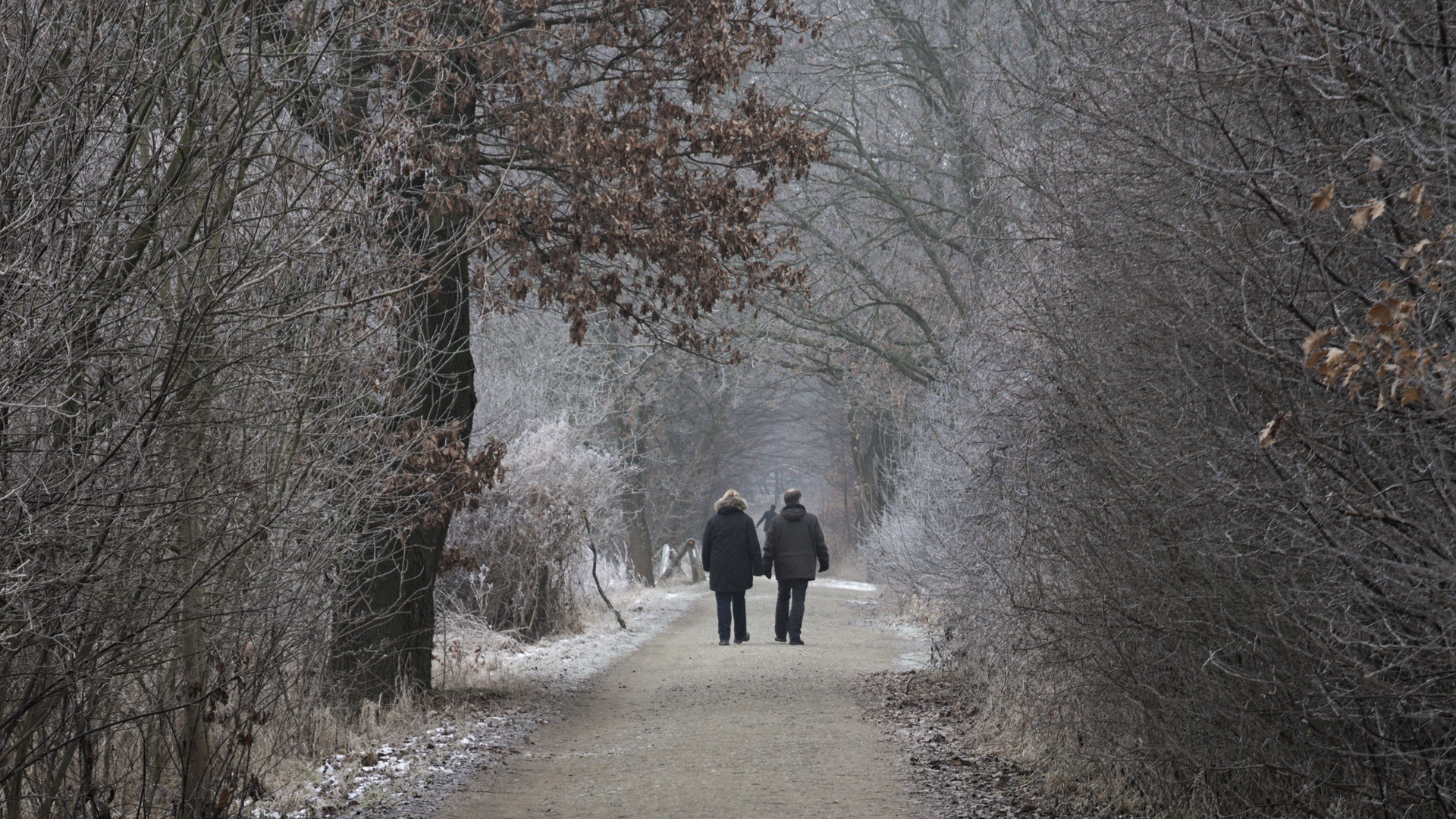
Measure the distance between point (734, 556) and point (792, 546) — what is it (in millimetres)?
846

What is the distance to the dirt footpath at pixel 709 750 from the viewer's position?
7.14m

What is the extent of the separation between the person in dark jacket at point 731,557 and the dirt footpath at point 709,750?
0.84 m

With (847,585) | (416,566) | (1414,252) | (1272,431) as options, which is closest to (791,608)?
(416,566)

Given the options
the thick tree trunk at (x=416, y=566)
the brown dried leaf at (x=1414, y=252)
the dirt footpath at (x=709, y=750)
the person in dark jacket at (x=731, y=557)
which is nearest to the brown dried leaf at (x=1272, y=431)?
the brown dried leaf at (x=1414, y=252)

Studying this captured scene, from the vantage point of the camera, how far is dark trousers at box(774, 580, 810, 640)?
630 inches

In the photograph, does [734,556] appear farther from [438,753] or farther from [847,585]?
[847,585]

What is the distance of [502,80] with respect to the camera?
995 cm

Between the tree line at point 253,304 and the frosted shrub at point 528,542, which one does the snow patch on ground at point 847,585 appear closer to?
the frosted shrub at point 528,542

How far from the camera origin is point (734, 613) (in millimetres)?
16062

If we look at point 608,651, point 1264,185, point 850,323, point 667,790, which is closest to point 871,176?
point 850,323

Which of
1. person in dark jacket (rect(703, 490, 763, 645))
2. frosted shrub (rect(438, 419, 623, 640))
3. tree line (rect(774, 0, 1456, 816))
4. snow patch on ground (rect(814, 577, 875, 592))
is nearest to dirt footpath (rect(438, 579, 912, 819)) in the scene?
person in dark jacket (rect(703, 490, 763, 645))

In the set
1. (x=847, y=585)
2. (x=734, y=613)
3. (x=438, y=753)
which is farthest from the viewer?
(x=847, y=585)

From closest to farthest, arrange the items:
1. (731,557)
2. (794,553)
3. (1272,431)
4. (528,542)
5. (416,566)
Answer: (1272,431) < (416,566) < (528,542) < (731,557) < (794,553)

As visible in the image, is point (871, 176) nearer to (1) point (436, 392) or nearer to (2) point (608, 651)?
(2) point (608, 651)
